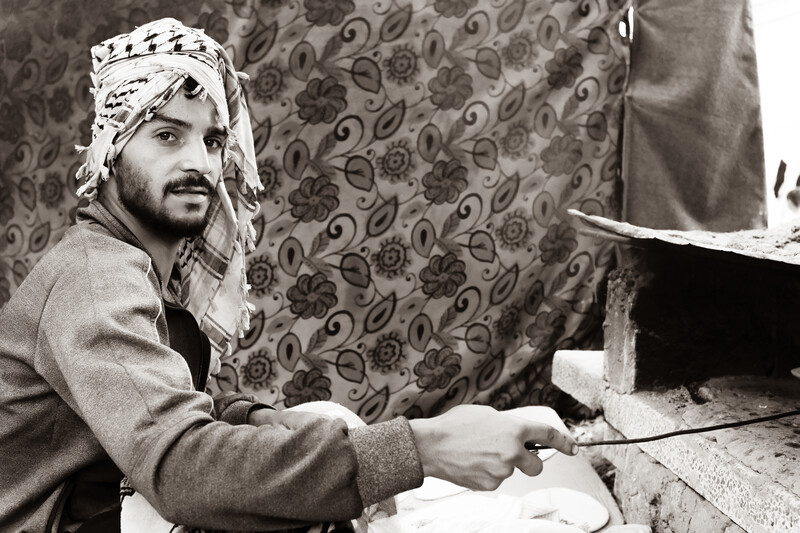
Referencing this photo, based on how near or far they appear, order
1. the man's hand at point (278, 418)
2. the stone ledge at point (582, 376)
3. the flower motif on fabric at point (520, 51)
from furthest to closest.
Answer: the flower motif on fabric at point (520, 51), the stone ledge at point (582, 376), the man's hand at point (278, 418)

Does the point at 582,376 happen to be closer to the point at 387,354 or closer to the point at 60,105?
the point at 387,354

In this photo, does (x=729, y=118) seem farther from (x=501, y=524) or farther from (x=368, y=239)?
(x=501, y=524)

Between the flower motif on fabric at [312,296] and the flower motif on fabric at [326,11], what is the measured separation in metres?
1.07

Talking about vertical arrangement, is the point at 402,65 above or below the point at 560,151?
above

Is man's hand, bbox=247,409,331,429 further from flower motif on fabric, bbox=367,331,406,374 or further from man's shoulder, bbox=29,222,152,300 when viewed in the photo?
flower motif on fabric, bbox=367,331,406,374

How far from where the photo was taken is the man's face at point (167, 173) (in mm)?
1639

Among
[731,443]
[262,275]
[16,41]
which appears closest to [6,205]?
[16,41]

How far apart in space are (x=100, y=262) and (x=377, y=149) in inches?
79.0

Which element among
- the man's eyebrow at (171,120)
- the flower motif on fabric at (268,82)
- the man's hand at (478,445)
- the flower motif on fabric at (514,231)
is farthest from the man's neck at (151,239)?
the flower motif on fabric at (514,231)

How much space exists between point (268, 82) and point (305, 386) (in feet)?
4.36

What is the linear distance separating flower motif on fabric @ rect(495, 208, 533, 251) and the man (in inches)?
63.7

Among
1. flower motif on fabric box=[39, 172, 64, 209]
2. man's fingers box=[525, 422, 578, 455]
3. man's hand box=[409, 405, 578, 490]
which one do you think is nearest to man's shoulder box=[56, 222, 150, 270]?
man's hand box=[409, 405, 578, 490]

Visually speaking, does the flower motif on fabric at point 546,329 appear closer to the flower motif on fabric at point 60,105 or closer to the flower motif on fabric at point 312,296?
the flower motif on fabric at point 312,296

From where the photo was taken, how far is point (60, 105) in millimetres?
3488
